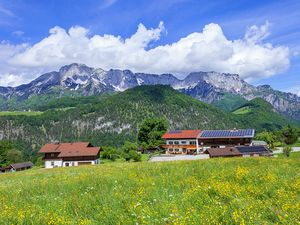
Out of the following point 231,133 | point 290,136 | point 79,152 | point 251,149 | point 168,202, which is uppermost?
point 168,202

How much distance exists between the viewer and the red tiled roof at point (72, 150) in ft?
352

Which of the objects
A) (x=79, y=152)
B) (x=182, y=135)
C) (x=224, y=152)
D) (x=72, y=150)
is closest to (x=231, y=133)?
(x=182, y=135)

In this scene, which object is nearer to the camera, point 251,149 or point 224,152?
point 224,152

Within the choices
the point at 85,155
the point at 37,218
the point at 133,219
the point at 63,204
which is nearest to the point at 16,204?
the point at 63,204

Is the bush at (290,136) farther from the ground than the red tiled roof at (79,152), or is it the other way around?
Answer: the bush at (290,136)

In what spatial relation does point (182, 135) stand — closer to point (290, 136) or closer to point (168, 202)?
point (290, 136)

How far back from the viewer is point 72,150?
110 m

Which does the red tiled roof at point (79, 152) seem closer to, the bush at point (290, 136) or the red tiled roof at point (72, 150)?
the red tiled roof at point (72, 150)

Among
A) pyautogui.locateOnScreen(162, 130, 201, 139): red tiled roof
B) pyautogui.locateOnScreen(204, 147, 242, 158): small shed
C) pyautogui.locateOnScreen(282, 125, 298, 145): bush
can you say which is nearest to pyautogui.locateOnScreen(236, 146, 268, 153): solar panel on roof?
pyautogui.locateOnScreen(204, 147, 242, 158): small shed

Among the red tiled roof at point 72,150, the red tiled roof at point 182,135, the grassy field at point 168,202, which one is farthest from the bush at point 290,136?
the grassy field at point 168,202

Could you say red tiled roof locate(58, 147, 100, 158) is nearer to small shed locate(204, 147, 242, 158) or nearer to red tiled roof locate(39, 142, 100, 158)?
red tiled roof locate(39, 142, 100, 158)

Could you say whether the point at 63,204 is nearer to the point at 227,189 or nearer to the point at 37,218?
the point at 37,218

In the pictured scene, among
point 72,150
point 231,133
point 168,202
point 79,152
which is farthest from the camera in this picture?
point 231,133

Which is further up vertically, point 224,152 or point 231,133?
point 231,133
